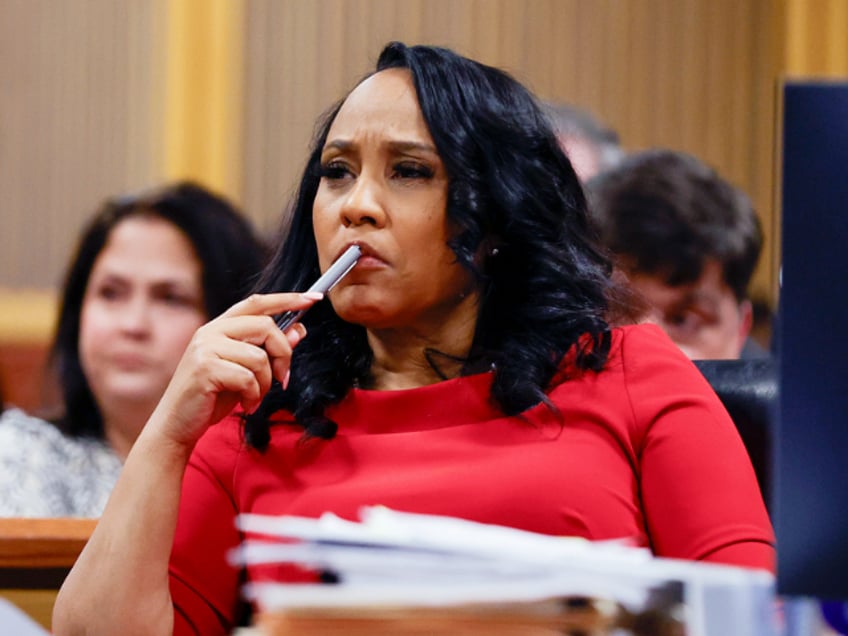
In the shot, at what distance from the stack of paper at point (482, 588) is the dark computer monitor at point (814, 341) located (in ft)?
0.13

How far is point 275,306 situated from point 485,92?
13.0 inches

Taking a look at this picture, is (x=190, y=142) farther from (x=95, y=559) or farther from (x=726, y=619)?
(x=726, y=619)

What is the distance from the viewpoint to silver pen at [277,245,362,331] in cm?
121

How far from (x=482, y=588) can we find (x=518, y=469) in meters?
0.57

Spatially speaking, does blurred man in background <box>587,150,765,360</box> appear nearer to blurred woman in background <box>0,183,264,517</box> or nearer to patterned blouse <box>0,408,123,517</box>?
blurred woman in background <box>0,183,264,517</box>

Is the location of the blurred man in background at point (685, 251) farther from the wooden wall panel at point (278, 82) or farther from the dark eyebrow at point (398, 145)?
the wooden wall panel at point (278, 82)

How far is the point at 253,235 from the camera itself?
225 cm

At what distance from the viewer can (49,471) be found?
1987 mm

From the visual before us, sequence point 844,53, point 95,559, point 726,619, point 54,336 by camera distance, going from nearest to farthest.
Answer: point 726,619 < point 95,559 < point 54,336 < point 844,53

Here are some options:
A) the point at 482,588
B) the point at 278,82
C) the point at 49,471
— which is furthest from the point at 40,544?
the point at 278,82

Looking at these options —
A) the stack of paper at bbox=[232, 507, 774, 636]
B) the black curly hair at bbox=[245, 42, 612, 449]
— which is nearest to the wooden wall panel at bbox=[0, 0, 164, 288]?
the black curly hair at bbox=[245, 42, 612, 449]

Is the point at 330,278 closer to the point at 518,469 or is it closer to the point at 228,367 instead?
the point at 228,367

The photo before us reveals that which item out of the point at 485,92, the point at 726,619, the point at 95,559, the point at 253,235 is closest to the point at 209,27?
the point at 253,235

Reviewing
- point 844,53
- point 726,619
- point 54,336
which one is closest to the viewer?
point 726,619
